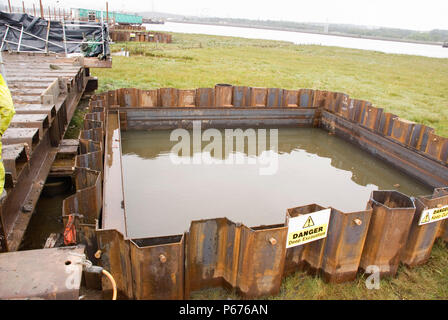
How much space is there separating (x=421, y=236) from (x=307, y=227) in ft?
6.12

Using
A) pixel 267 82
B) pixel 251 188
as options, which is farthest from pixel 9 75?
pixel 267 82

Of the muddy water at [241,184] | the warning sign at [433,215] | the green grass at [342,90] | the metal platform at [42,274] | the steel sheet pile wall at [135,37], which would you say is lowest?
the muddy water at [241,184]

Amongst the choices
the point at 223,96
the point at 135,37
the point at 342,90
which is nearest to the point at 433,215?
the point at 223,96

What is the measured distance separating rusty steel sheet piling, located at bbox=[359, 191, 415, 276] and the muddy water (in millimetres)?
2007

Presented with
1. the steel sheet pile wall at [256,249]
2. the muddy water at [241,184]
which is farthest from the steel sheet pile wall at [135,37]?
the steel sheet pile wall at [256,249]

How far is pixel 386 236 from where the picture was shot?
448 centimetres

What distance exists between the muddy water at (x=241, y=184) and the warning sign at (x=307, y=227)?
6.60ft

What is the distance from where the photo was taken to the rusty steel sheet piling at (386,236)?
439 cm

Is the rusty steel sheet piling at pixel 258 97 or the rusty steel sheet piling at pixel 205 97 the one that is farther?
the rusty steel sheet piling at pixel 258 97

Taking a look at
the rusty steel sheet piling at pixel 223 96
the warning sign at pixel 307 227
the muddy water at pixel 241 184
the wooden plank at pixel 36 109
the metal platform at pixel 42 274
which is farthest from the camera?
the rusty steel sheet piling at pixel 223 96

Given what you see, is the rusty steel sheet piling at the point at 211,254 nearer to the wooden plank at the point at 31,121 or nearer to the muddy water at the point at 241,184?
the muddy water at the point at 241,184

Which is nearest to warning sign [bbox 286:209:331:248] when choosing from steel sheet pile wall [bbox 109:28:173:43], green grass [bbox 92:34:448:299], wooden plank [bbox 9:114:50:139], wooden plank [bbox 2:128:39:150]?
green grass [bbox 92:34:448:299]

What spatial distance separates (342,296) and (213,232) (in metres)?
1.89
